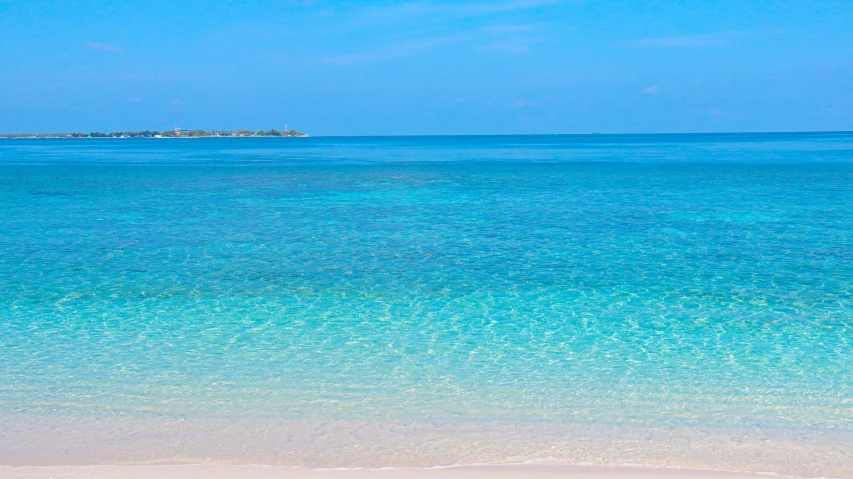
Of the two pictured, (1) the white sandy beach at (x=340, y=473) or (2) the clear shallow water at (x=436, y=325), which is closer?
(1) the white sandy beach at (x=340, y=473)

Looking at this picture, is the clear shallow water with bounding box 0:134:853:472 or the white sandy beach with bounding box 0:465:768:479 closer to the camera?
the white sandy beach with bounding box 0:465:768:479

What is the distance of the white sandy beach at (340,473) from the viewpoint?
7.45m

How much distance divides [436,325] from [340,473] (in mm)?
5905

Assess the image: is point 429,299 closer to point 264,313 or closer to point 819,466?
point 264,313

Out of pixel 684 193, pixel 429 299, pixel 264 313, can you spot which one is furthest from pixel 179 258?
pixel 684 193

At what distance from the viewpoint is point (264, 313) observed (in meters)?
14.2

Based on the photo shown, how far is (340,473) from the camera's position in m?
7.59

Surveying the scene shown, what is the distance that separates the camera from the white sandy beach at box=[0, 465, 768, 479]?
7449 millimetres

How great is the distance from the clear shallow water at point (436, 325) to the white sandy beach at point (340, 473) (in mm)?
361

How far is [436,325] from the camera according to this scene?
13320mm

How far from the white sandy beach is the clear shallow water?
361mm

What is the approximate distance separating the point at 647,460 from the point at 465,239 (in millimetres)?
15985

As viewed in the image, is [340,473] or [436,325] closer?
[340,473]

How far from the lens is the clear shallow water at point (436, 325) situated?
9352 mm
